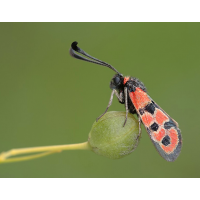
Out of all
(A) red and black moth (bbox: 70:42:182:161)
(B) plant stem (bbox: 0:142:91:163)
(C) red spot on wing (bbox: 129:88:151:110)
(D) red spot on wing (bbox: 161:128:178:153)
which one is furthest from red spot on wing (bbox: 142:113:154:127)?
(B) plant stem (bbox: 0:142:91:163)

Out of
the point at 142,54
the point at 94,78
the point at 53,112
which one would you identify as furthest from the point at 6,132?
the point at 142,54

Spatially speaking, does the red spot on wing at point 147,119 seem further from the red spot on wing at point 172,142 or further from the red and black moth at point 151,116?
the red spot on wing at point 172,142

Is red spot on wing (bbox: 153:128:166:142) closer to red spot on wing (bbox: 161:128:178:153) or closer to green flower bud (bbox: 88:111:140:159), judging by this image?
red spot on wing (bbox: 161:128:178:153)

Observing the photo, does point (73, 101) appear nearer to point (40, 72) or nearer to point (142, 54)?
point (40, 72)

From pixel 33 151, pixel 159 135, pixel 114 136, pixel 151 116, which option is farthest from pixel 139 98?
pixel 33 151

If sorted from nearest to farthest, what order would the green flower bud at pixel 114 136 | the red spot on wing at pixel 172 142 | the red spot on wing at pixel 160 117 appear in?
the green flower bud at pixel 114 136, the red spot on wing at pixel 172 142, the red spot on wing at pixel 160 117

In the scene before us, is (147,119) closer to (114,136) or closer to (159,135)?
(159,135)

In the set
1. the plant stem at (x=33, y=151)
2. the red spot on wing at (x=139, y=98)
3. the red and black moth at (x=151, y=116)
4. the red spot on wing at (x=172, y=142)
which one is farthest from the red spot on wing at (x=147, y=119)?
the plant stem at (x=33, y=151)
